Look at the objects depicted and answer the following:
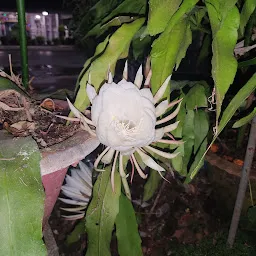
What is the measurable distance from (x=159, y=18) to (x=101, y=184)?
1.02 feet

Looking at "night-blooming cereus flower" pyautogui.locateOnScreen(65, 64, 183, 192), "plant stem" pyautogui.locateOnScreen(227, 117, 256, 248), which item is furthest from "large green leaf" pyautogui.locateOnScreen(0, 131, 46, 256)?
"plant stem" pyautogui.locateOnScreen(227, 117, 256, 248)

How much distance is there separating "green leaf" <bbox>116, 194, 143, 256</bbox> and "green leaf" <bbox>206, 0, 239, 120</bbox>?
14.3 inches

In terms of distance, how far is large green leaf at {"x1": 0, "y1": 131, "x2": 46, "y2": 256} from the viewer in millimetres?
411

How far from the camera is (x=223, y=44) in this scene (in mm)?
386

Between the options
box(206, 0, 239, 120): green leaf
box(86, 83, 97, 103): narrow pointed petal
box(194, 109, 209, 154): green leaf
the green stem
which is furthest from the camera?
box(194, 109, 209, 154): green leaf

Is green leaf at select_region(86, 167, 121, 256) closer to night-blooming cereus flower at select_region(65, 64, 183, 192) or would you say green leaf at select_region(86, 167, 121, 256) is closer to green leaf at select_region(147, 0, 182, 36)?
night-blooming cereus flower at select_region(65, 64, 183, 192)

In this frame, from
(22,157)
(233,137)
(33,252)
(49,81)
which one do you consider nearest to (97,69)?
(22,157)

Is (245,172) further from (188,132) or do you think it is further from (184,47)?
(184,47)

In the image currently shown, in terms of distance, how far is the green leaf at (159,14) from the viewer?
0.41 meters

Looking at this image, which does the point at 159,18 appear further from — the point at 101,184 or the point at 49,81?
the point at 49,81

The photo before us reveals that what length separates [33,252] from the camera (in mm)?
415

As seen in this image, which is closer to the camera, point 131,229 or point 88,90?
point 88,90

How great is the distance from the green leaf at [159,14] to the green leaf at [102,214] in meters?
0.27

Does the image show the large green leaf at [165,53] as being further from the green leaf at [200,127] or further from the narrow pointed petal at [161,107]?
the green leaf at [200,127]
